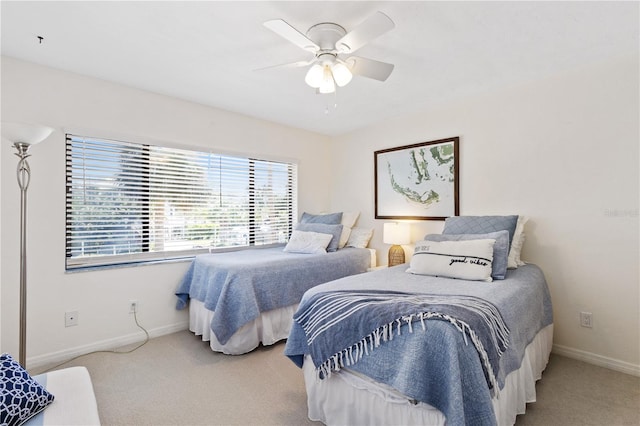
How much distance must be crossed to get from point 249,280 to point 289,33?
1.88 m

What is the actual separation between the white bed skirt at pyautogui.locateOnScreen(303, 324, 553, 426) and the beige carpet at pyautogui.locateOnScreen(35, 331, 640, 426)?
0.56 ft

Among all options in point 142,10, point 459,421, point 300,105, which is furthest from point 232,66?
point 459,421

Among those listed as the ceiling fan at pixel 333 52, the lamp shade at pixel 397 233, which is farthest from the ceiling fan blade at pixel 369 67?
the lamp shade at pixel 397 233

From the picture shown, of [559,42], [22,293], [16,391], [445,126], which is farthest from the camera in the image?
[445,126]

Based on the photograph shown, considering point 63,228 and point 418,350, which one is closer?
point 418,350

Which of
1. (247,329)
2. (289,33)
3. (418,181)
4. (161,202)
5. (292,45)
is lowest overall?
(247,329)

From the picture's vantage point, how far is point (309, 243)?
3.54 meters

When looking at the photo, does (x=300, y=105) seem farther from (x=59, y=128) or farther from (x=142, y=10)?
(x=59, y=128)

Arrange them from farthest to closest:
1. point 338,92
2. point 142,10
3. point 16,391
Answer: point 338,92 → point 142,10 → point 16,391

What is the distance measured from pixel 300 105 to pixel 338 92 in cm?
52

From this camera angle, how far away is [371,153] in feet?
13.6

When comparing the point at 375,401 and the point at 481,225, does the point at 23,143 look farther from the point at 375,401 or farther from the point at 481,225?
the point at 481,225

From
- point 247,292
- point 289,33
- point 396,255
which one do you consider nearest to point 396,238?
point 396,255

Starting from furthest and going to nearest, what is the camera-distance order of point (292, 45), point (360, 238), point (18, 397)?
point (360, 238) < point (292, 45) < point (18, 397)
